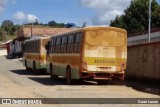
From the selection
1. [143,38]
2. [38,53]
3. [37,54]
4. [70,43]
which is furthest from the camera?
[143,38]

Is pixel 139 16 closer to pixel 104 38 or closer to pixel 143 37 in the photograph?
pixel 143 37

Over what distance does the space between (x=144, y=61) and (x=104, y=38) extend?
2747 millimetres

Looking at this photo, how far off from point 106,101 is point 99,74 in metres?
7.21

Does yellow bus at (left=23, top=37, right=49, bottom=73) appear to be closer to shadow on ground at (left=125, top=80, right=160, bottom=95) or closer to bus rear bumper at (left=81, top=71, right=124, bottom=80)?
bus rear bumper at (left=81, top=71, right=124, bottom=80)

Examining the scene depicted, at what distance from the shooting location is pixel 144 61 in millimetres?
23344

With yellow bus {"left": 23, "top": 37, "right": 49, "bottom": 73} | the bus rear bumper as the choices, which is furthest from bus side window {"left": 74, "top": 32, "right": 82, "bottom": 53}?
yellow bus {"left": 23, "top": 37, "right": 49, "bottom": 73}

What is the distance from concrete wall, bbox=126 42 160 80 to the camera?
21.5m

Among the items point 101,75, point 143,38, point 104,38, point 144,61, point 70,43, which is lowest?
point 101,75

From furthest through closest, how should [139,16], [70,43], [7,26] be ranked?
[7,26], [139,16], [70,43]

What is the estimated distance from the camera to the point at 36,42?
3350 centimetres

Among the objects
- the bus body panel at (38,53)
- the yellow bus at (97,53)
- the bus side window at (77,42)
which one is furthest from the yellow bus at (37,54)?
the bus side window at (77,42)

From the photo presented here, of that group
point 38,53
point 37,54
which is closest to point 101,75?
point 38,53

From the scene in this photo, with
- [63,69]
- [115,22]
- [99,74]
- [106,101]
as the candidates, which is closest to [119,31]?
[99,74]

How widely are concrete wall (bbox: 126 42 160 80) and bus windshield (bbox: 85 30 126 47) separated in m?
1.53
